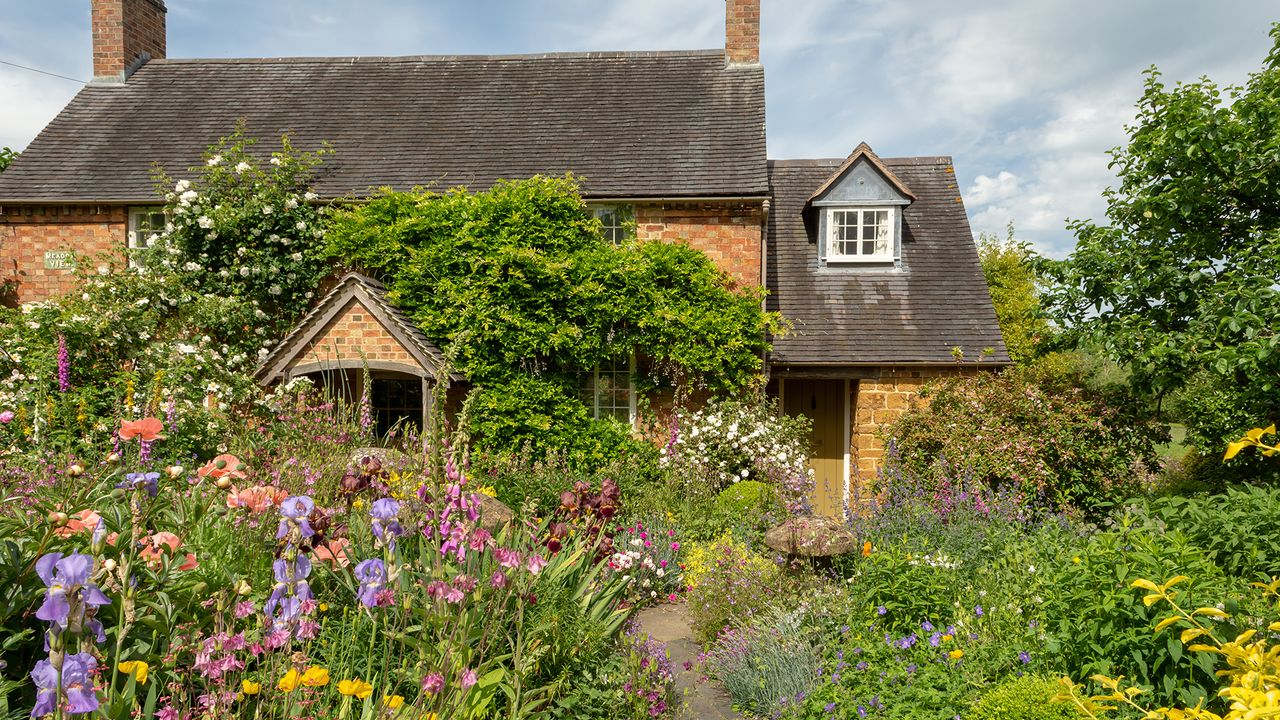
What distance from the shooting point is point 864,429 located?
37.8 feet

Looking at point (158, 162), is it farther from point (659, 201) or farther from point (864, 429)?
point (864, 429)

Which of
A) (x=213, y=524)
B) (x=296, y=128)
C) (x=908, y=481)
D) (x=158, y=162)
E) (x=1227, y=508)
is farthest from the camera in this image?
(x=296, y=128)

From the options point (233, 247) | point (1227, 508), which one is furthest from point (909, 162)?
point (233, 247)

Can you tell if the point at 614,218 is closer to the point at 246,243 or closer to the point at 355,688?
the point at 246,243

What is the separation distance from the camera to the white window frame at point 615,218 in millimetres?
11539

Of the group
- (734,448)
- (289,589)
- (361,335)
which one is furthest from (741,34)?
(289,589)

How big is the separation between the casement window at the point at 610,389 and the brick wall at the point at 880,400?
12.6 ft

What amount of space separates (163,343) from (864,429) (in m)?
10.9

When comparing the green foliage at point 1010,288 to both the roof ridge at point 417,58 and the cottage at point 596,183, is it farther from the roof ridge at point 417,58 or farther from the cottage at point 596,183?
the roof ridge at point 417,58

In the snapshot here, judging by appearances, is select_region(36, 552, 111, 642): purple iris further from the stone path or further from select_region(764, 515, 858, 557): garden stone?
select_region(764, 515, 858, 557): garden stone

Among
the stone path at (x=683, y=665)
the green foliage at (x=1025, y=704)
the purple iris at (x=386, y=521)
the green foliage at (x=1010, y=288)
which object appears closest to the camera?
the purple iris at (x=386, y=521)

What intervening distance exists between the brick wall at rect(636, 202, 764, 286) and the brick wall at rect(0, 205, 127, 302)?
30.8 feet

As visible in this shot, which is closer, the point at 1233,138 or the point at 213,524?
the point at 213,524

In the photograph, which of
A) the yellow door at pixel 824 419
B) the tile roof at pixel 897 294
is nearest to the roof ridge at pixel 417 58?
the tile roof at pixel 897 294
